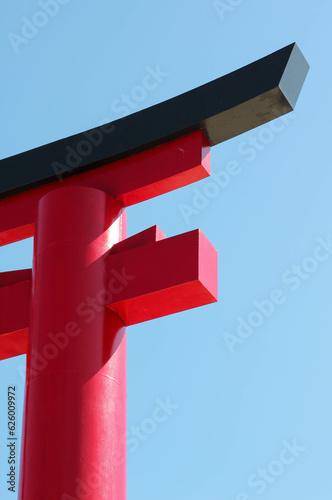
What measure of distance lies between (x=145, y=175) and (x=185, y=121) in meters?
0.48

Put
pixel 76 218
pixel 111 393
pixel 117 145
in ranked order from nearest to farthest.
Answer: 1. pixel 111 393
2. pixel 76 218
3. pixel 117 145

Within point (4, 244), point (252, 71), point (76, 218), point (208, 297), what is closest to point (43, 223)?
point (76, 218)

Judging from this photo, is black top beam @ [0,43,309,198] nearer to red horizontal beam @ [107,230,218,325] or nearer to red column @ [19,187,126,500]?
red column @ [19,187,126,500]

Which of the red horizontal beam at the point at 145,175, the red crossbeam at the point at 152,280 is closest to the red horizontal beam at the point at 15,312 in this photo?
the red crossbeam at the point at 152,280

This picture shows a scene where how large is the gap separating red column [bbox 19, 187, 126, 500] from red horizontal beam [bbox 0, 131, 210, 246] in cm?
21

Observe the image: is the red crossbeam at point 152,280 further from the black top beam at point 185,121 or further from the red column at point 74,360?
the black top beam at point 185,121

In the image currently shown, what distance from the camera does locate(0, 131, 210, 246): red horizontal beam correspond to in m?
6.45

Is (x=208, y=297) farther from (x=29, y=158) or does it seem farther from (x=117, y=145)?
(x=29, y=158)

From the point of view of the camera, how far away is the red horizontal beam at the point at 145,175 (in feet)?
21.2

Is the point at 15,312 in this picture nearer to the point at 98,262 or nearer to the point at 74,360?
the point at 98,262

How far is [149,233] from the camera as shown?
20.4 feet

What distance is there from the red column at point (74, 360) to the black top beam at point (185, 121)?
432 mm

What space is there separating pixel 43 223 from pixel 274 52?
202cm

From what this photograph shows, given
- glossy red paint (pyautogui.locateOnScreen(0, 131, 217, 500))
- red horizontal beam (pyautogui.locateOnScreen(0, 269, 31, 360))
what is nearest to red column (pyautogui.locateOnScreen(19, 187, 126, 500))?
glossy red paint (pyautogui.locateOnScreen(0, 131, 217, 500))
